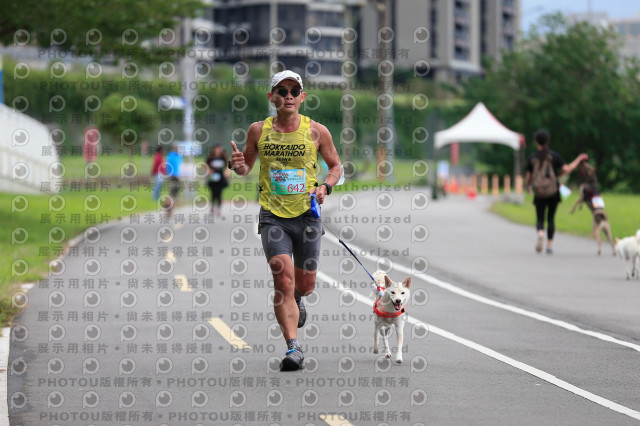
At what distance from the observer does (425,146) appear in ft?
265

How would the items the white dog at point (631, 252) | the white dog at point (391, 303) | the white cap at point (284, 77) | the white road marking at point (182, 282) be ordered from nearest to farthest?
1. the white cap at point (284, 77)
2. the white dog at point (391, 303)
3. the white road marking at point (182, 282)
4. the white dog at point (631, 252)

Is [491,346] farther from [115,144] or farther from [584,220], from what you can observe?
[115,144]

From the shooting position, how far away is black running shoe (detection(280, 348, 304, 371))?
952 cm

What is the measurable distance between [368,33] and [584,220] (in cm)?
9118

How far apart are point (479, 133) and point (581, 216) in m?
11.1

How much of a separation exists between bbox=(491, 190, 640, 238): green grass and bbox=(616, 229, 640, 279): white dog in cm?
734

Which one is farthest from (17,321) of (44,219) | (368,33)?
(368,33)

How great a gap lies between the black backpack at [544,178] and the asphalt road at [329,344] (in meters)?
1.11

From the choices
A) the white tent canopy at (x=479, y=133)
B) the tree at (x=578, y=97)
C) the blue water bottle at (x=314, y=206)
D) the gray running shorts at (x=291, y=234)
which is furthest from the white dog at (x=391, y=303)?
the tree at (x=578, y=97)

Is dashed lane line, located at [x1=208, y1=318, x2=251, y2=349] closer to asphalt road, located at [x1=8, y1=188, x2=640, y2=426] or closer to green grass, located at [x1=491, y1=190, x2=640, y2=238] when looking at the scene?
asphalt road, located at [x1=8, y1=188, x2=640, y2=426]

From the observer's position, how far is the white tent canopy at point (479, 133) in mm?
41469

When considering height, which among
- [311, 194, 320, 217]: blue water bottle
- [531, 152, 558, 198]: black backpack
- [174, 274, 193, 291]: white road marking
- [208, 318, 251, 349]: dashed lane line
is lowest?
[174, 274, 193, 291]: white road marking

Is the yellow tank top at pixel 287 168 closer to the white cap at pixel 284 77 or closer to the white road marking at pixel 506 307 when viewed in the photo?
the white cap at pixel 284 77

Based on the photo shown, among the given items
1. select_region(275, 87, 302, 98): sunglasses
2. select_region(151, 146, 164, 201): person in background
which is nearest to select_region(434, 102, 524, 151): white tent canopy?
select_region(151, 146, 164, 201): person in background
